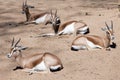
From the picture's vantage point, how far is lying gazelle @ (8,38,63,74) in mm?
5875

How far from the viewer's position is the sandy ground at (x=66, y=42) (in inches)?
233

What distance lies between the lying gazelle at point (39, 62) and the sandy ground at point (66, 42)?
0.12 m

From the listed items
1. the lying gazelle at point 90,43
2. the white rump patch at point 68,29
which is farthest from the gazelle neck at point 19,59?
the white rump patch at point 68,29

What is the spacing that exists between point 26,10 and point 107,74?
537 cm

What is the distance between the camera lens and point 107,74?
5.87 m

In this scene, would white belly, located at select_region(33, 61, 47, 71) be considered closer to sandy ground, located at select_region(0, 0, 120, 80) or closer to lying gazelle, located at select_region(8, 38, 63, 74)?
lying gazelle, located at select_region(8, 38, 63, 74)

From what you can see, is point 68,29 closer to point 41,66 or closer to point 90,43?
point 90,43

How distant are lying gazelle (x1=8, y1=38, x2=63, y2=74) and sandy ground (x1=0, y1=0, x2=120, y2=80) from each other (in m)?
0.12

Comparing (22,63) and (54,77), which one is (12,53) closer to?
(22,63)

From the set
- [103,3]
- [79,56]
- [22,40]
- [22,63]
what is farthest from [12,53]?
[103,3]

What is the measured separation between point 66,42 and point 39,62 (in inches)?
81.2

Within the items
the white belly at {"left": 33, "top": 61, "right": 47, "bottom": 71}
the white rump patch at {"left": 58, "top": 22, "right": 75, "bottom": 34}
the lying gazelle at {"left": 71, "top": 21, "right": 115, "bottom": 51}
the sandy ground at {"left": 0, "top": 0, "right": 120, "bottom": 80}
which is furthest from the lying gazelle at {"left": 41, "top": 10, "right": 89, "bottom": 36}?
the white belly at {"left": 33, "top": 61, "right": 47, "bottom": 71}

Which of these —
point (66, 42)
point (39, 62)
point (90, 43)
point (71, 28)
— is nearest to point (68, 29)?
point (71, 28)

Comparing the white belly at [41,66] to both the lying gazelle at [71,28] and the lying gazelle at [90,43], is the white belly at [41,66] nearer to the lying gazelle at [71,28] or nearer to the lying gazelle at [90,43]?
the lying gazelle at [90,43]
